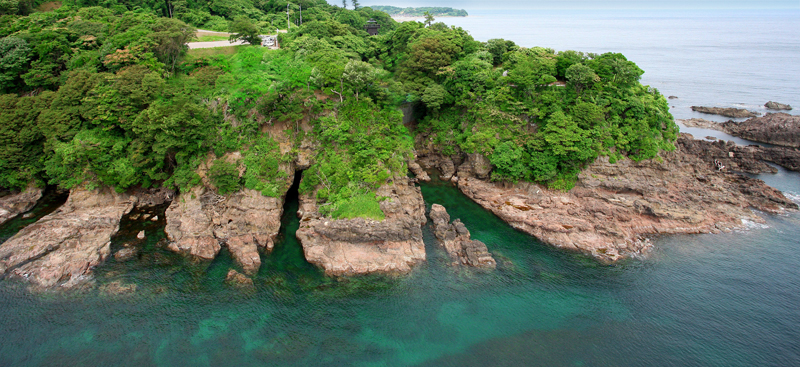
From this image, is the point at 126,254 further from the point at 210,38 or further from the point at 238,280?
the point at 210,38

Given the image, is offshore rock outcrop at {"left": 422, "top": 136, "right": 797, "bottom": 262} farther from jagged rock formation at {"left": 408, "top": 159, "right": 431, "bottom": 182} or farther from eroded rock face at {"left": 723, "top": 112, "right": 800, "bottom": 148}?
eroded rock face at {"left": 723, "top": 112, "right": 800, "bottom": 148}

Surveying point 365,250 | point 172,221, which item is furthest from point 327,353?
point 172,221

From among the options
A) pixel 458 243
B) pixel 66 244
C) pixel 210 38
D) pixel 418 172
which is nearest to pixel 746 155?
pixel 418 172

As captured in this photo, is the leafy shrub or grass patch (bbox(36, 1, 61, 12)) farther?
grass patch (bbox(36, 1, 61, 12))

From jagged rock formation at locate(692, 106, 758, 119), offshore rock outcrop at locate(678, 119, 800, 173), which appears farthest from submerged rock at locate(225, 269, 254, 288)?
jagged rock formation at locate(692, 106, 758, 119)

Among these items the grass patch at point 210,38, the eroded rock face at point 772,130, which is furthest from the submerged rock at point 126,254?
the eroded rock face at point 772,130

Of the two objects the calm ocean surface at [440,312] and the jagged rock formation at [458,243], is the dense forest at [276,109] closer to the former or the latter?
the jagged rock formation at [458,243]
